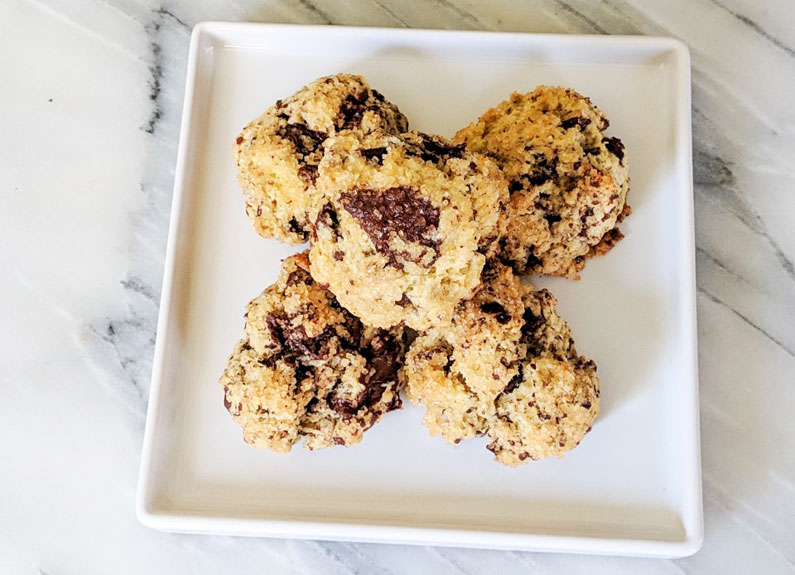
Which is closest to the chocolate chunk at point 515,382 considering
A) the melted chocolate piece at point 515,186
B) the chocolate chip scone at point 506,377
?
the chocolate chip scone at point 506,377

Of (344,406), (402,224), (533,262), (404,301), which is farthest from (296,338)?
(533,262)

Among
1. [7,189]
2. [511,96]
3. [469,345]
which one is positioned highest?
[511,96]

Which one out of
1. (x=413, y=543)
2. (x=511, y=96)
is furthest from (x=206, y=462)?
(x=511, y=96)

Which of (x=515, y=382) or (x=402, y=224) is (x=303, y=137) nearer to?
(x=402, y=224)

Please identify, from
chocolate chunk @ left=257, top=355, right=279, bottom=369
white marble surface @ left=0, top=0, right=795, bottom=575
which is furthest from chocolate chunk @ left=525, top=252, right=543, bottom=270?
chocolate chunk @ left=257, top=355, right=279, bottom=369

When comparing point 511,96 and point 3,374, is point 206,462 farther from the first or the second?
point 511,96

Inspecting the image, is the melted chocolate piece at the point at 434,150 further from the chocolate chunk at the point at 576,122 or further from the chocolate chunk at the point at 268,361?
the chocolate chunk at the point at 268,361

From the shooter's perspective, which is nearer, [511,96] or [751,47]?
[511,96]

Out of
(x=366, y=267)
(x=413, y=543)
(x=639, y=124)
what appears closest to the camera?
(x=366, y=267)
